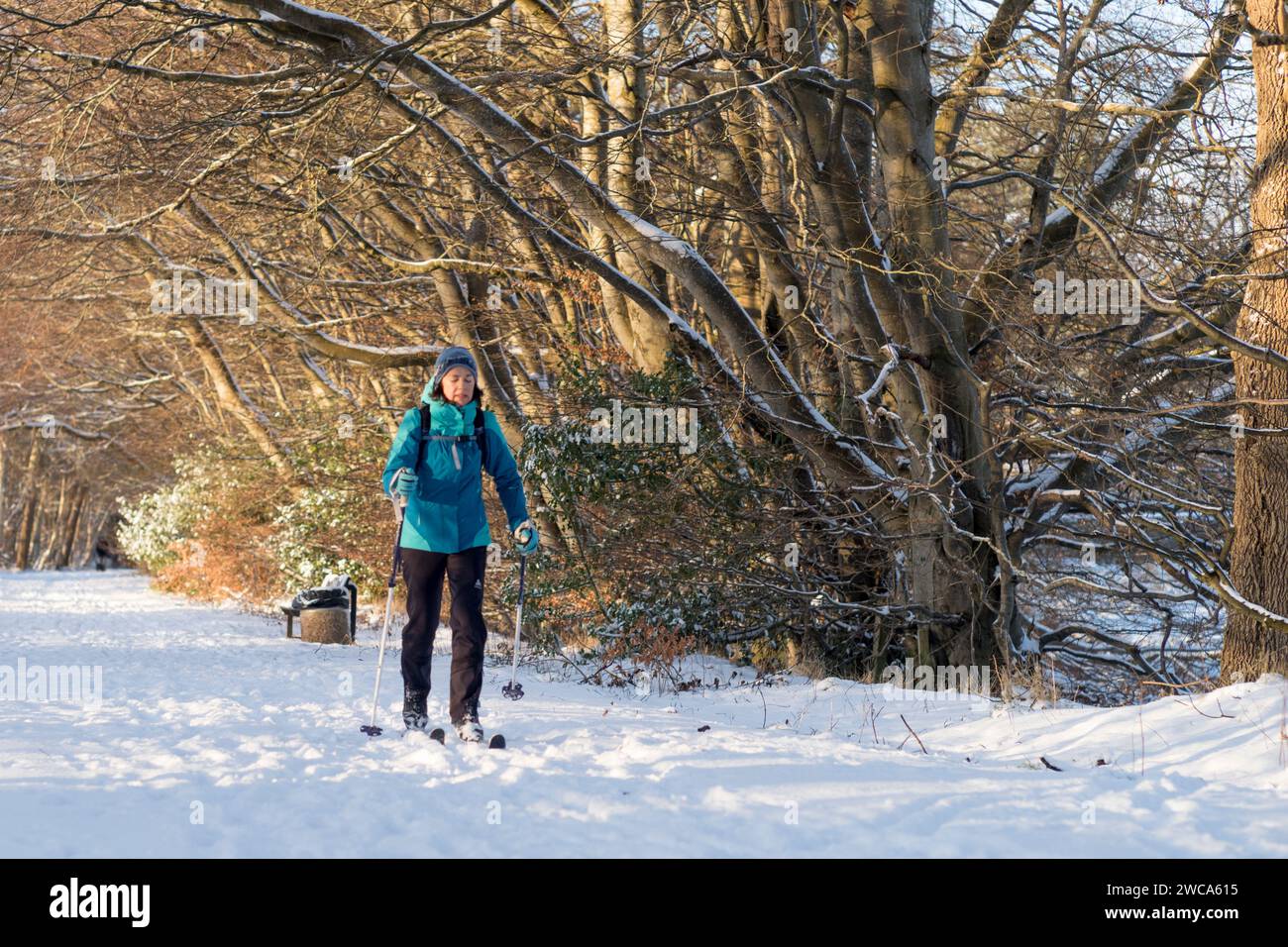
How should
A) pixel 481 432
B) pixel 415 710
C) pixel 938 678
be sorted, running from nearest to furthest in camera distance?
pixel 415 710 < pixel 481 432 < pixel 938 678

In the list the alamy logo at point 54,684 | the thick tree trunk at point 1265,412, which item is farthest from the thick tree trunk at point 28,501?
the thick tree trunk at point 1265,412

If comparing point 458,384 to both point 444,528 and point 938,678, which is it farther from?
point 938,678

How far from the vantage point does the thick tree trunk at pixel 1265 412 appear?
7.92 metres

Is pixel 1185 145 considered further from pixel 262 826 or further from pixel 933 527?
pixel 262 826

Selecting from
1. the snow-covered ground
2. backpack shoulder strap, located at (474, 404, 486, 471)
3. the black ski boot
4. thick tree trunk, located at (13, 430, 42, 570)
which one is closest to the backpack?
backpack shoulder strap, located at (474, 404, 486, 471)

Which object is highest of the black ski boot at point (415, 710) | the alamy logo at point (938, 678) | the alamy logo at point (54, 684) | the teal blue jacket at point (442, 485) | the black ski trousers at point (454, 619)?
the teal blue jacket at point (442, 485)

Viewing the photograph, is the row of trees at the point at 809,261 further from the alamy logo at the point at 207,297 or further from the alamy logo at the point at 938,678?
the alamy logo at the point at 207,297

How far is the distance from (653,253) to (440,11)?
17.8 ft
